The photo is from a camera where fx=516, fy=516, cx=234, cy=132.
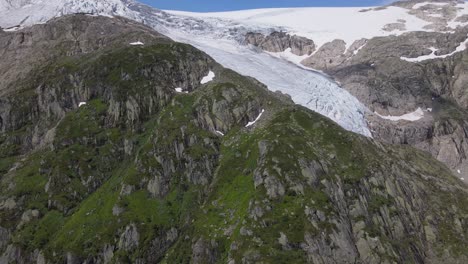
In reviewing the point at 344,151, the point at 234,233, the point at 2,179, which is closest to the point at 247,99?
the point at 344,151

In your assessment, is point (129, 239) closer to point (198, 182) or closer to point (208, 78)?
point (198, 182)

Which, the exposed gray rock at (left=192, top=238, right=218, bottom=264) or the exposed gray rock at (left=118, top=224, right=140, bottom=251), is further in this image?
the exposed gray rock at (left=118, top=224, right=140, bottom=251)

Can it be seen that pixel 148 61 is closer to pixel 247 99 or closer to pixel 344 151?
pixel 247 99

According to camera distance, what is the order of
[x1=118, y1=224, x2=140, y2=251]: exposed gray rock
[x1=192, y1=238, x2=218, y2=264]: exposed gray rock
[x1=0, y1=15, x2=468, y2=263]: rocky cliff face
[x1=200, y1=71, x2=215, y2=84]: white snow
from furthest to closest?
[x1=200, y1=71, x2=215, y2=84]: white snow
[x1=118, y1=224, x2=140, y2=251]: exposed gray rock
[x1=0, y1=15, x2=468, y2=263]: rocky cliff face
[x1=192, y1=238, x2=218, y2=264]: exposed gray rock

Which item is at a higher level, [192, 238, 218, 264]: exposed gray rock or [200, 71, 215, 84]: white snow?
[200, 71, 215, 84]: white snow

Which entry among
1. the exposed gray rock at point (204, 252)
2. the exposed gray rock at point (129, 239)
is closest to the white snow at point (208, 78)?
the exposed gray rock at point (129, 239)

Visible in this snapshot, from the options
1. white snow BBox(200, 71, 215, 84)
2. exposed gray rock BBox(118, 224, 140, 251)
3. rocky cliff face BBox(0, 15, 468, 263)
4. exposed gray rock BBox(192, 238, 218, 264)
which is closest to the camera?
exposed gray rock BBox(192, 238, 218, 264)

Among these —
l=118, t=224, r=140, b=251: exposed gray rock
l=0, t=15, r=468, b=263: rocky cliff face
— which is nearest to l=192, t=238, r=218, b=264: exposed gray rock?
l=0, t=15, r=468, b=263: rocky cliff face

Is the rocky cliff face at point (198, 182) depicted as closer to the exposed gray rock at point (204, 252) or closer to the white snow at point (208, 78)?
the exposed gray rock at point (204, 252)

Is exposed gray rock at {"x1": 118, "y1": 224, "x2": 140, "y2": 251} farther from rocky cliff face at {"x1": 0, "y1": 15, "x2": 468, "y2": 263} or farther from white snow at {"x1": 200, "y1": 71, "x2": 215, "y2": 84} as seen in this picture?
white snow at {"x1": 200, "y1": 71, "x2": 215, "y2": 84}

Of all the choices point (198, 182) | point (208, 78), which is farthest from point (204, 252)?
point (208, 78)
